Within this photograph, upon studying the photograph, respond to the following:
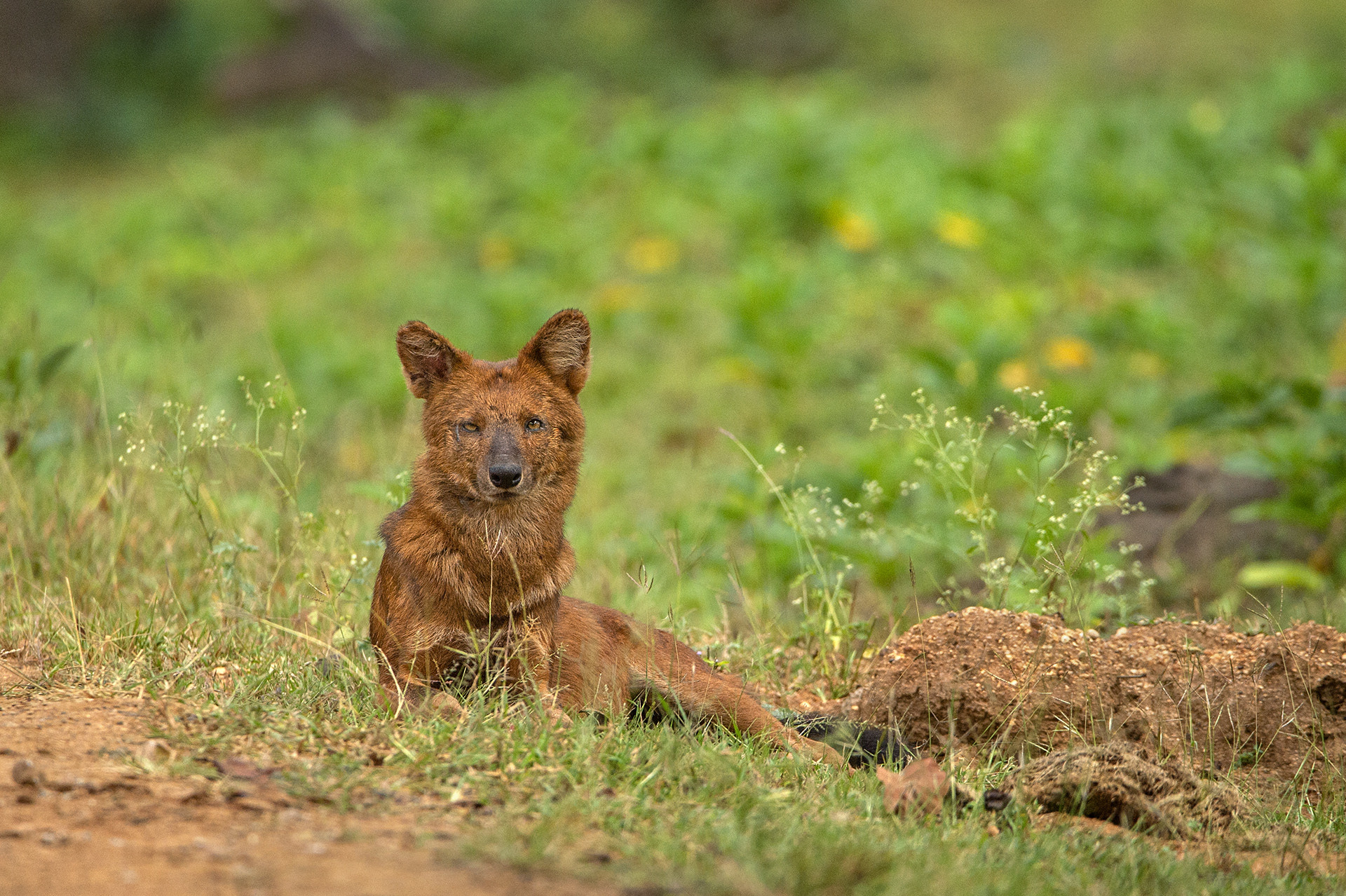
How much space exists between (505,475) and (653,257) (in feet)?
23.8

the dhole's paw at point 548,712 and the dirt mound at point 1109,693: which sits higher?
the dhole's paw at point 548,712

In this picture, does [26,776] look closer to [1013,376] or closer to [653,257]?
[1013,376]

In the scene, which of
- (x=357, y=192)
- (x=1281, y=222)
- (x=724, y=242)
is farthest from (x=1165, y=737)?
(x=357, y=192)

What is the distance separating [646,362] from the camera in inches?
371

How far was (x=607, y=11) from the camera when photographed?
17172 millimetres

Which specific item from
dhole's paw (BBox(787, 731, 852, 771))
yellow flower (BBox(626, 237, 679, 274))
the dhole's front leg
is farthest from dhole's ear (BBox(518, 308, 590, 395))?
yellow flower (BBox(626, 237, 679, 274))

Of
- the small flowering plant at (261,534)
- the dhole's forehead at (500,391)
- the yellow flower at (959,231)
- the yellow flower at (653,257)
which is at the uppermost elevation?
the yellow flower at (959,231)

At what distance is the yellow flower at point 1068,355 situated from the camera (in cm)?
848

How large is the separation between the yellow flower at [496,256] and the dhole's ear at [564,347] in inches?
288

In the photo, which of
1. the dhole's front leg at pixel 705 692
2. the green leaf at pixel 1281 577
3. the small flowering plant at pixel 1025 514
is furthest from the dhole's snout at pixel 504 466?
the green leaf at pixel 1281 577

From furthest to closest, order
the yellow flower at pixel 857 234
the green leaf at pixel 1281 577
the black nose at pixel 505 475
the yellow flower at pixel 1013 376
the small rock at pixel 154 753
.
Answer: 1. the yellow flower at pixel 857 234
2. the yellow flower at pixel 1013 376
3. the green leaf at pixel 1281 577
4. the black nose at pixel 505 475
5. the small rock at pixel 154 753

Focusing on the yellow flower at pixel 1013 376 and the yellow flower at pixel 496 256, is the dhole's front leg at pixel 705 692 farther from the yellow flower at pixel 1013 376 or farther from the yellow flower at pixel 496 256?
the yellow flower at pixel 496 256

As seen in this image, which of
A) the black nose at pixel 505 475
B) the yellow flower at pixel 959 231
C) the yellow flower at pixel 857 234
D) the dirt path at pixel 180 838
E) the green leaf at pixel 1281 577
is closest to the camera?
the dirt path at pixel 180 838

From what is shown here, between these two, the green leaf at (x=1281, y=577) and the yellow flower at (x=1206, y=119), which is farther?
the yellow flower at (x=1206, y=119)
